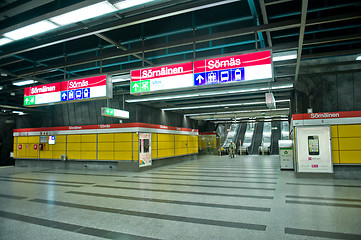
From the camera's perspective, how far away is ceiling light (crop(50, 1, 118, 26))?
3.07 m

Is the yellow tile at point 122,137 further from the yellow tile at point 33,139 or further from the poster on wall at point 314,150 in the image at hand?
the poster on wall at point 314,150

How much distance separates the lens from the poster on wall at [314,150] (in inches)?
322

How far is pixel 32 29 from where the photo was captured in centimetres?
369

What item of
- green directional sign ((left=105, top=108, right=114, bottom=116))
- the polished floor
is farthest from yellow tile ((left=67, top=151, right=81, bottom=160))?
the polished floor

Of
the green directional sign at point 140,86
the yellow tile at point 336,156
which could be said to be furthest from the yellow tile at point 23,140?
the yellow tile at point 336,156

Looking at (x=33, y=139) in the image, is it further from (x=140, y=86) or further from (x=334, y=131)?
(x=334, y=131)

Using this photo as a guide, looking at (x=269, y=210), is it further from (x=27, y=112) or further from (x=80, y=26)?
(x=27, y=112)

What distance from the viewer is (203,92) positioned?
8.99 metres

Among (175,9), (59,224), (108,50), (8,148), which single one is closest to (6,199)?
(59,224)

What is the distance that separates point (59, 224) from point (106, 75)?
11.0 ft

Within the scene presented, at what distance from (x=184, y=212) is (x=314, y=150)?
621 centimetres

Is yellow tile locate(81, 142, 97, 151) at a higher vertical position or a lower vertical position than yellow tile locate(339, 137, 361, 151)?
lower

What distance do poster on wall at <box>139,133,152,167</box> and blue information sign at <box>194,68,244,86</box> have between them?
7.36 metres

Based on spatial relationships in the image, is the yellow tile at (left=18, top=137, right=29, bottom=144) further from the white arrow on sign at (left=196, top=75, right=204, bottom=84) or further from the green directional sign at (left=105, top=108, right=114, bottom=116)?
the white arrow on sign at (left=196, top=75, right=204, bottom=84)
